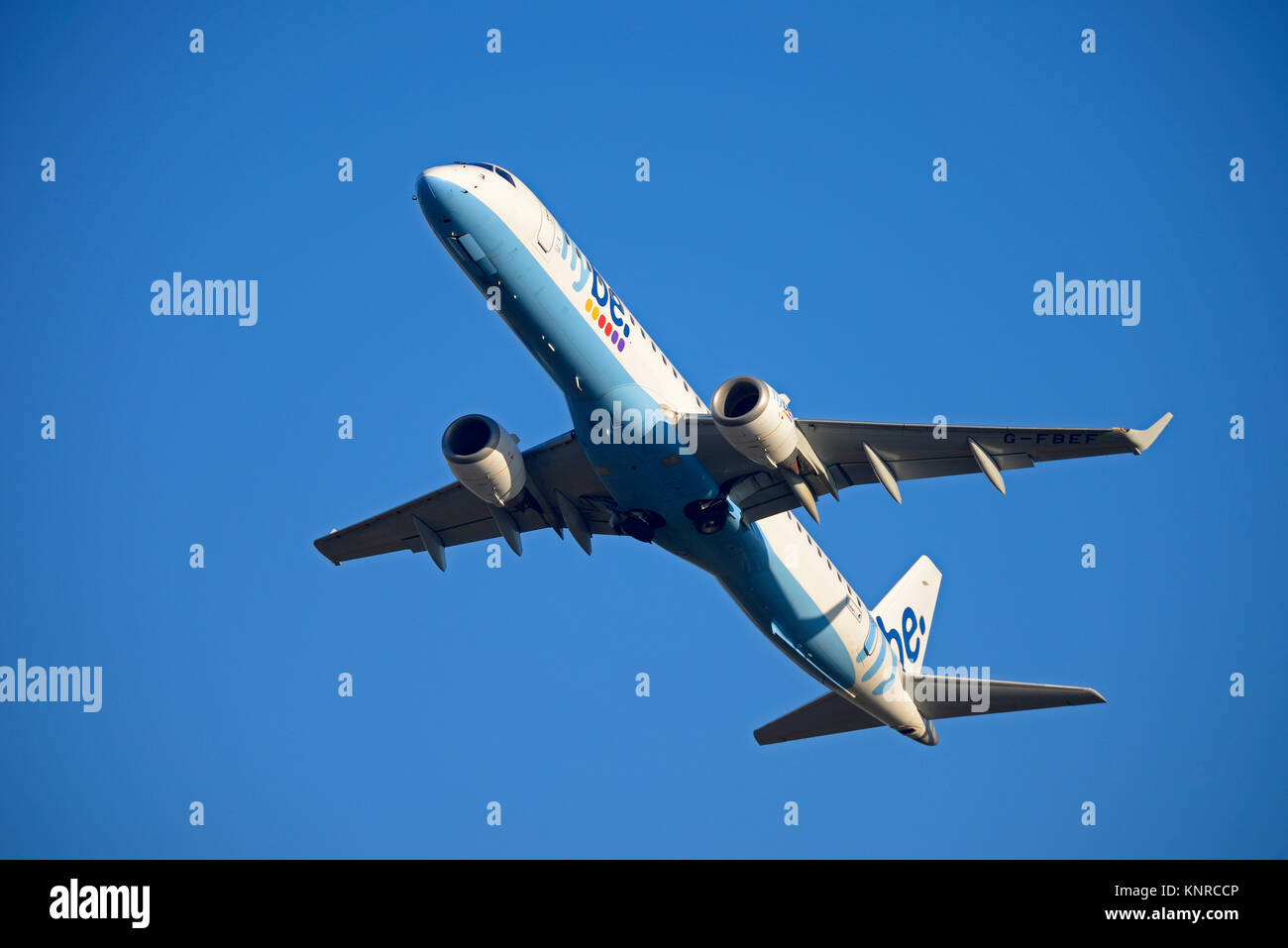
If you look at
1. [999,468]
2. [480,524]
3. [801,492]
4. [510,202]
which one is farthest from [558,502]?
[999,468]

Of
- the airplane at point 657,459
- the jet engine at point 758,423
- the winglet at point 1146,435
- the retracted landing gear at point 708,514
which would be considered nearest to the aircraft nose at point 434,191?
the airplane at point 657,459

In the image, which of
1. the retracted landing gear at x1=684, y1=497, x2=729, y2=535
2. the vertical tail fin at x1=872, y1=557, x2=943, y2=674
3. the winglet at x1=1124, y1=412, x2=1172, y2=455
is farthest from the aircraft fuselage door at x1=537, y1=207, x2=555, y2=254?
the vertical tail fin at x1=872, y1=557, x2=943, y2=674

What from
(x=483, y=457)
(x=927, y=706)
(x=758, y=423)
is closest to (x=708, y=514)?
(x=758, y=423)

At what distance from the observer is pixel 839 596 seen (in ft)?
123

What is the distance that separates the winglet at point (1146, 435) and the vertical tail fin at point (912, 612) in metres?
13.8

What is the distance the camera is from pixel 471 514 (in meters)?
38.6

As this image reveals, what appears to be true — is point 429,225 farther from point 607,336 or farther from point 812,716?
point 812,716

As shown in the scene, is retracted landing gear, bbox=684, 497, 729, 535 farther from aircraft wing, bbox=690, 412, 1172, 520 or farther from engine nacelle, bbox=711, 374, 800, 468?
engine nacelle, bbox=711, 374, 800, 468

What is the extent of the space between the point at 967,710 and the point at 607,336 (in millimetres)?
19315

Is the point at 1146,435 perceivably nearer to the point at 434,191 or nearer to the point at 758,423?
the point at 758,423

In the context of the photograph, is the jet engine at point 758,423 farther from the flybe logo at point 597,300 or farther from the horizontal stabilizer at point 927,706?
the horizontal stabilizer at point 927,706

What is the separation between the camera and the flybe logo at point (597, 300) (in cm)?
3019
